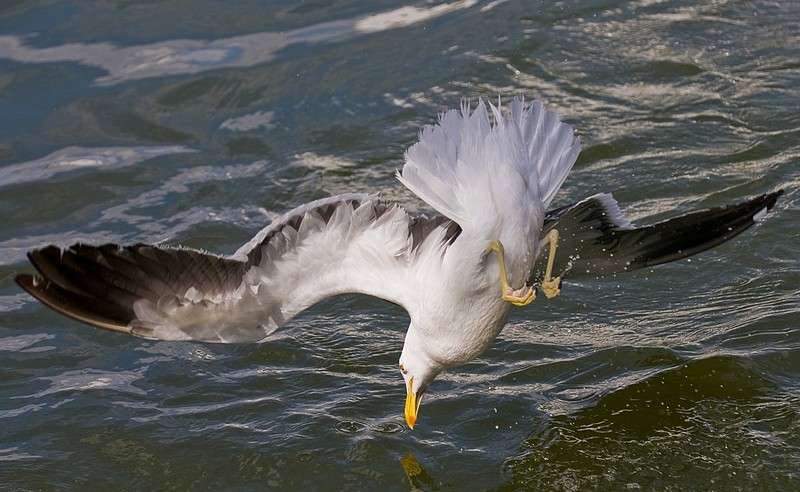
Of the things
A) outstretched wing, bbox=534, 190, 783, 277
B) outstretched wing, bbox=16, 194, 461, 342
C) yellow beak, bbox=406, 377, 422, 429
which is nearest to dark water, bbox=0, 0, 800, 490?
yellow beak, bbox=406, 377, 422, 429

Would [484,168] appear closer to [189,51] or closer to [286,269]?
[286,269]

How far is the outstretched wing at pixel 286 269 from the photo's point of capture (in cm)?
443

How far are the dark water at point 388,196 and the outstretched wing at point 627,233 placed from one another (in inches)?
25.5

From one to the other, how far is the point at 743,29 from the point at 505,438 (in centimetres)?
457

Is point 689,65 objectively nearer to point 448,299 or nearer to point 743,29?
point 743,29

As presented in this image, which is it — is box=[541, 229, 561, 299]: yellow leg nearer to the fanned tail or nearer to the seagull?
the seagull

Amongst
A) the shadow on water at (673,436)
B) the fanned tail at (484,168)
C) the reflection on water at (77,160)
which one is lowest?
the shadow on water at (673,436)

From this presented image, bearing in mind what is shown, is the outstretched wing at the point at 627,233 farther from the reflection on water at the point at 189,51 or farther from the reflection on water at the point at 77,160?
the reflection on water at the point at 189,51

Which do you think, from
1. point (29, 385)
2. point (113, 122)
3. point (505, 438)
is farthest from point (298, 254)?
point (113, 122)

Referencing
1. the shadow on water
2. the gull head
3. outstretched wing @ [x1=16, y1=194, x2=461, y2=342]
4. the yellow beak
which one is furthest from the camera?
the yellow beak

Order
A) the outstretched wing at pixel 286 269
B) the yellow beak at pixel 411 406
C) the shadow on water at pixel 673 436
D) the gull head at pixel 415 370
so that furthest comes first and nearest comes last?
the yellow beak at pixel 411 406 → the gull head at pixel 415 370 → the shadow on water at pixel 673 436 → the outstretched wing at pixel 286 269

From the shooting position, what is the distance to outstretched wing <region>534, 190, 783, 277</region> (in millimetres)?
4617

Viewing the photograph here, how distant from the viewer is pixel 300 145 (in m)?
7.68

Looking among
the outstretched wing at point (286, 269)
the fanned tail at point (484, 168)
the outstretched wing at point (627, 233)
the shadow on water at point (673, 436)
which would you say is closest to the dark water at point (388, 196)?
the shadow on water at point (673, 436)
